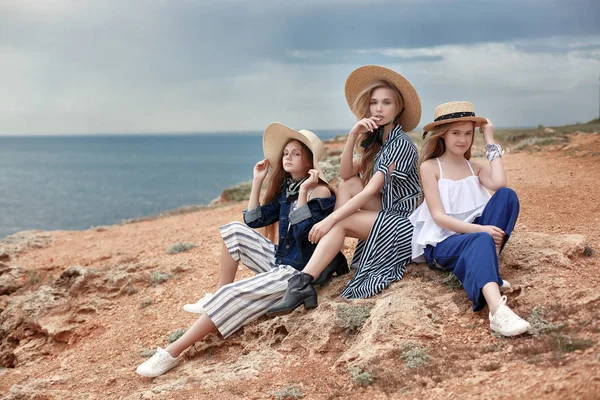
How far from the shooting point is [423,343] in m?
4.28

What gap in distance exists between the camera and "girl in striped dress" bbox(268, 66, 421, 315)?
16.7 feet

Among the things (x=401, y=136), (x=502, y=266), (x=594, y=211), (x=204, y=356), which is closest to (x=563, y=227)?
(x=594, y=211)

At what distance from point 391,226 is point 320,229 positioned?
0.63 m

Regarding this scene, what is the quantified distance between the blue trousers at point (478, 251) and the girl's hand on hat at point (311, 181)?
3.66 feet

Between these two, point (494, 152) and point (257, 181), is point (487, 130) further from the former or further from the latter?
point (257, 181)

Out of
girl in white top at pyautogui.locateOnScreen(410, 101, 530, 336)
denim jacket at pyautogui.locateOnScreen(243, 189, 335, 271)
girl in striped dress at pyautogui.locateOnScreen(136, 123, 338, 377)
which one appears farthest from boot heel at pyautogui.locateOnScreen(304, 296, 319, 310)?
girl in white top at pyautogui.locateOnScreen(410, 101, 530, 336)

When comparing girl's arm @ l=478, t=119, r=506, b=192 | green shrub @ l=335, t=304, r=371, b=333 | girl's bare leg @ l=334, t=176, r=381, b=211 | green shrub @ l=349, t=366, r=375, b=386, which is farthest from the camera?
girl's bare leg @ l=334, t=176, r=381, b=211

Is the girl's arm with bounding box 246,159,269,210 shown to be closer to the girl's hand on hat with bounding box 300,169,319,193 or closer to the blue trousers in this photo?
the girl's hand on hat with bounding box 300,169,319,193

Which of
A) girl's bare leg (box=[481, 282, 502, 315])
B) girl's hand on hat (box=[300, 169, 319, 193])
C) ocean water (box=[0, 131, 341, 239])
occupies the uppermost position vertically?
girl's hand on hat (box=[300, 169, 319, 193])

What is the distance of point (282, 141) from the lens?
231 inches

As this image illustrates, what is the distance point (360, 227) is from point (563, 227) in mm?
2626

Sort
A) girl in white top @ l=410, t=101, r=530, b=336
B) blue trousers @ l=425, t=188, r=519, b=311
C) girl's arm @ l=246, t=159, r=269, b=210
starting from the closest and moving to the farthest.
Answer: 1. blue trousers @ l=425, t=188, r=519, b=311
2. girl in white top @ l=410, t=101, r=530, b=336
3. girl's arm @ l=246, t=159, r=269, b=210

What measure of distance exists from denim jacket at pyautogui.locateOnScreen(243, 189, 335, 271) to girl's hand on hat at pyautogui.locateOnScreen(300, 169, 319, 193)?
5.6 inches

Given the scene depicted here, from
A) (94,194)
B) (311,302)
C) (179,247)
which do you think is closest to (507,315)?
(311,302)
